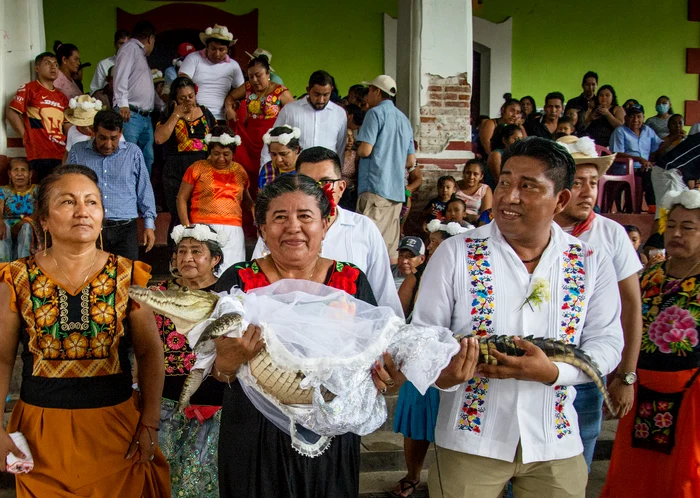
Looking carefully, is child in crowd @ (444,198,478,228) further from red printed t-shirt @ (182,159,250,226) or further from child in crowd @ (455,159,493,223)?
red printed t-shirt @ (182,159,250,226)

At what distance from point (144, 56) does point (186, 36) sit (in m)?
4.19

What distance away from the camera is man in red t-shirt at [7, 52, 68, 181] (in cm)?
727

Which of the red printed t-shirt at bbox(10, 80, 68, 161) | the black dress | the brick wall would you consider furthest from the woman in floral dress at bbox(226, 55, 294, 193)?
the black dress

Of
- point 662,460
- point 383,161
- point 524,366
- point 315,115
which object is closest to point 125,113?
point 315,115

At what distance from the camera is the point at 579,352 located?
2.41 metres

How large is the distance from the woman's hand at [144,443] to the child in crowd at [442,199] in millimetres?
4912

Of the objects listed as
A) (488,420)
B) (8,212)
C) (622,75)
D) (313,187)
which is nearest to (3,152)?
(8,212)

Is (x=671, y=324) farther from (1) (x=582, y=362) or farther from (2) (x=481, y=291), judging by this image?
(2) (x=481, y=291)

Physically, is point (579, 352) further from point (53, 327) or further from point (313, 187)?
point (53, 327)

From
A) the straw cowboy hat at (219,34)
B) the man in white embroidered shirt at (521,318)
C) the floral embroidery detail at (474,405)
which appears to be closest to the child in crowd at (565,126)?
the straw cowboy hat at (219,34)

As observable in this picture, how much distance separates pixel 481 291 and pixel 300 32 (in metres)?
9.88

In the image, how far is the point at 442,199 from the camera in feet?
25.2

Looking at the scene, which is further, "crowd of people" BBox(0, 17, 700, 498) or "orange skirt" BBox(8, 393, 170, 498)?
"orange skirt" BBox(8, 393, 170, 498)

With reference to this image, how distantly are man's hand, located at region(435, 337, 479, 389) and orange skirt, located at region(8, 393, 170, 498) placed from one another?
1.39 m
